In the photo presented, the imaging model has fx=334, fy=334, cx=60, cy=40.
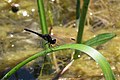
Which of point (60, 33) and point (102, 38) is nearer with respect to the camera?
point (102, 38)

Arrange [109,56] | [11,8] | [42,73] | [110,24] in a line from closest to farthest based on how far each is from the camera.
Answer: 1. [42,73]
2. [109,56]
3. [110,24]
4. [11,8]

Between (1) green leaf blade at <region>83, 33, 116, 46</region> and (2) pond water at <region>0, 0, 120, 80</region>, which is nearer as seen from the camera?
(1) green leaf blade at <region>83, 33, 116, 46</region>

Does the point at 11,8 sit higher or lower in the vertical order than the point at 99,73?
higher

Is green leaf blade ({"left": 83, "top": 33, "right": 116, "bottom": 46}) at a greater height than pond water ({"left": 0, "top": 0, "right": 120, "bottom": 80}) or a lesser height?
greater

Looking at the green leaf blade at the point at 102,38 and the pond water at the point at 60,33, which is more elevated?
the green leaf blade at the point at 102,38

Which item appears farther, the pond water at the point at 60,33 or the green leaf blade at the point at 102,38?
the pond water at the point at 60,33

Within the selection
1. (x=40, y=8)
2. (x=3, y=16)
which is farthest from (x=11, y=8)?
(x=40, y=8)

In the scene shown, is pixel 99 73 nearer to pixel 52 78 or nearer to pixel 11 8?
pixel 52 78

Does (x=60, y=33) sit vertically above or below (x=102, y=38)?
below
